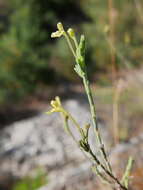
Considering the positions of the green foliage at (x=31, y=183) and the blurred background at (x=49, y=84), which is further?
the blurred background at (x=49, y=84)

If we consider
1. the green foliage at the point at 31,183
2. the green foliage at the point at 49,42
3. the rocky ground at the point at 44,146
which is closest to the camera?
the green foliage at the point at 31,183

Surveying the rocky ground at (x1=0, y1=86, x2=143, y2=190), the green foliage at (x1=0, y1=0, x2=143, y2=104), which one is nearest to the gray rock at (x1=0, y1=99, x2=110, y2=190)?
the rocky ground at (x1=0, y1=86, x2=143, y2=190)

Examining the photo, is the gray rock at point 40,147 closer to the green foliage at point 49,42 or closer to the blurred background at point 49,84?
the blurred background at point 49,84

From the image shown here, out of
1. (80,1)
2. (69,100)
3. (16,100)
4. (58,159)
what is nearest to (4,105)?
(16,100)

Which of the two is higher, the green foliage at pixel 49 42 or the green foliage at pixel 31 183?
the green foliage at pixel 49 42

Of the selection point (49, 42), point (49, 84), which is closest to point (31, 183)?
point (49, 84)

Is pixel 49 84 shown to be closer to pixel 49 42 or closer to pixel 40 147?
pixel 49 42

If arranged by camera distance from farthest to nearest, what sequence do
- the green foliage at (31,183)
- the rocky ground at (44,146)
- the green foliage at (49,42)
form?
1. the green foliage at (49,42)
2. the rocky ground at (44,146)
3. the green foliage at (31,183)

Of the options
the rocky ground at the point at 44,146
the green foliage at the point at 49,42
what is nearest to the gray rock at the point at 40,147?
the rocky ground at the point at 44,146
